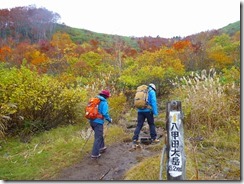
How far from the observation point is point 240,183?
14.2 ft

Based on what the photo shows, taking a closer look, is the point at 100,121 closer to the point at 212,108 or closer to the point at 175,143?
the point at 175,143

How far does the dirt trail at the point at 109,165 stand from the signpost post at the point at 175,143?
1130 mm

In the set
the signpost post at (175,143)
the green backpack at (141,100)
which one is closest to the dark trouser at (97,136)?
the green backpack at (141,100)

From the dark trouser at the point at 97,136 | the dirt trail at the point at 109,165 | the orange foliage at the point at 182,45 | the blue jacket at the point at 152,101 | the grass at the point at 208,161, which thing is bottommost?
the dirt trail at the point at 109,165

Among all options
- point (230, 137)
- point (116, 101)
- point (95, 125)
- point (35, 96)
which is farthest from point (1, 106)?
point (230, 137)

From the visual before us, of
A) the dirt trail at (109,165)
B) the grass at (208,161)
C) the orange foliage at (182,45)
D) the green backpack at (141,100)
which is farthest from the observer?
the orange foliage at (182,45)

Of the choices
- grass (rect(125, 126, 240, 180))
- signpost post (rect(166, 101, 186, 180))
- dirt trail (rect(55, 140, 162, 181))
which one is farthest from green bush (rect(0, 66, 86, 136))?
signpost post (rect(166, 101, 186, 180))

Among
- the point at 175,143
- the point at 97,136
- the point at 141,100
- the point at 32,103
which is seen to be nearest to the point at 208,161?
the point at 175,143

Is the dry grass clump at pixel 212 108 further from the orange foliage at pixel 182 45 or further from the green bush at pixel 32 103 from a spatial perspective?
the orange foliage at pixel 182 45

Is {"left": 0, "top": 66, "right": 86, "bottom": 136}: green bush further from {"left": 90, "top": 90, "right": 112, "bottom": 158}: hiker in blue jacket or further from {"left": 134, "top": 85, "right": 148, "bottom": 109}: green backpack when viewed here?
{"left": 134, "top": 85, "right": 148, "bottom": 109}: green backpack

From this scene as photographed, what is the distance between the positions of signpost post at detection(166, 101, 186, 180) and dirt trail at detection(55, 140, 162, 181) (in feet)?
3.71

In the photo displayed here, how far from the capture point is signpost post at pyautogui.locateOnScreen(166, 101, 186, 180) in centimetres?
415

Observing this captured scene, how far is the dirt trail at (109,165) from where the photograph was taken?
5.25 metres

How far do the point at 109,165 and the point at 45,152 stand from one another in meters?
1.60
